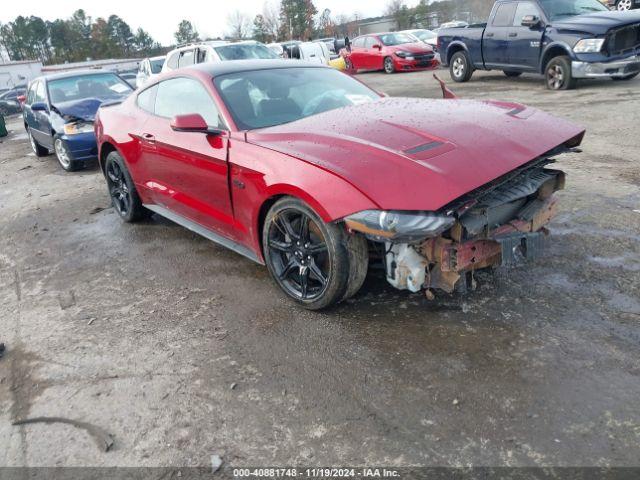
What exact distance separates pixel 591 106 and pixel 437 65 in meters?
12.1

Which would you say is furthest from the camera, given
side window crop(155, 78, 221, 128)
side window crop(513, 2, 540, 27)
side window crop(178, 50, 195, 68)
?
side window crop(178, 50, 195, 68)

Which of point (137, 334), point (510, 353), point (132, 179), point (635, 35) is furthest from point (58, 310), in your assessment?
point (635, 35)

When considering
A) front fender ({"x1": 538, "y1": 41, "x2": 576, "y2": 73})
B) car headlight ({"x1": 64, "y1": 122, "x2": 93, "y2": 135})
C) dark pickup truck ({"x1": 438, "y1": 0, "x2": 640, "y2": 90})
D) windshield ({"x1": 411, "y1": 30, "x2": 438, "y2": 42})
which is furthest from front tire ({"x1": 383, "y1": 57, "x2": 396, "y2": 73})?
car headlight ({"x1": 64, "y1": 122, "x2": 93, "y2": 135})

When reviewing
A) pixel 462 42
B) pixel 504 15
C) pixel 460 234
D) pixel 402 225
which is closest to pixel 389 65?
pixel 462 42

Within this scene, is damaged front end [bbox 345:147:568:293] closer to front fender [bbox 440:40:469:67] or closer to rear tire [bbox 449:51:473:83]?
front fender [bbox 440:40:469:67]

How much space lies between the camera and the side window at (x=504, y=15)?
11.7m

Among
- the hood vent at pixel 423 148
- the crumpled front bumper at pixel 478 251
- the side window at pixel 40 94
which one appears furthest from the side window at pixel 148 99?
the side window at pixel 40 94

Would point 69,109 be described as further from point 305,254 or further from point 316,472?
point 316,472

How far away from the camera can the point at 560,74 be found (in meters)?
10.9

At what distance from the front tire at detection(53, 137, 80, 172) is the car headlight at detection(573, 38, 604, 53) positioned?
948 cm

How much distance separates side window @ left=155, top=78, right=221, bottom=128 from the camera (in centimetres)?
403

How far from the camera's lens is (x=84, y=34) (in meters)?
80.9

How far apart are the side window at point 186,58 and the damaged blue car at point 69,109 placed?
10.8ft

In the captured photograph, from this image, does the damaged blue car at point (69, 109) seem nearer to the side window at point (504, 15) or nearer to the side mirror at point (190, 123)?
the side mirror at point (190, 123)
